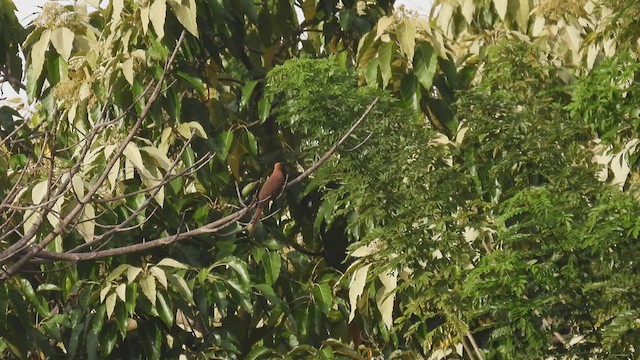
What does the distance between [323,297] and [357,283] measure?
310 mm

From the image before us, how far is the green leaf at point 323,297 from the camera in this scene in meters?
4.73

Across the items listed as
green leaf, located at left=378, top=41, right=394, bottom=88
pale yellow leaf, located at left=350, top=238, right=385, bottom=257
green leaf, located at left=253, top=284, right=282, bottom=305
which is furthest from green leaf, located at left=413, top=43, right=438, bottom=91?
green leaf, located at left=253, top=284, right=282, bottom=305

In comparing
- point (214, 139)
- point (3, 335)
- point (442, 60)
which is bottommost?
point (3, 335)

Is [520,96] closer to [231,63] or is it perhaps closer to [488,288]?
[488,288]

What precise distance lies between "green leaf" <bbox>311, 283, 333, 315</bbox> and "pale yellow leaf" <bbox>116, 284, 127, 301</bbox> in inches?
31.0

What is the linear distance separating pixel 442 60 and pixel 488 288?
1382 mm

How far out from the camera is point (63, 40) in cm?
501

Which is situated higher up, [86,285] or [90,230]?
[90,230]

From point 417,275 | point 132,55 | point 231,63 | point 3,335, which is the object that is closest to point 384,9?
point 231,63

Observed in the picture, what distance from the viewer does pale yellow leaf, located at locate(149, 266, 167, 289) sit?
4309mm

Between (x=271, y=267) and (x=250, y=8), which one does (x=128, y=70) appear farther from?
(x=271, y=267)

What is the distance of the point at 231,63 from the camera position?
5.63m

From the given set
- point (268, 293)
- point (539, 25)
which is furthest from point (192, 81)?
point (539, 25)

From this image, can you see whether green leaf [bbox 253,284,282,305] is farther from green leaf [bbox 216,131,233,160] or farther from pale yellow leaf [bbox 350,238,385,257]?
green leaf [bbox 216,131,233,160]
